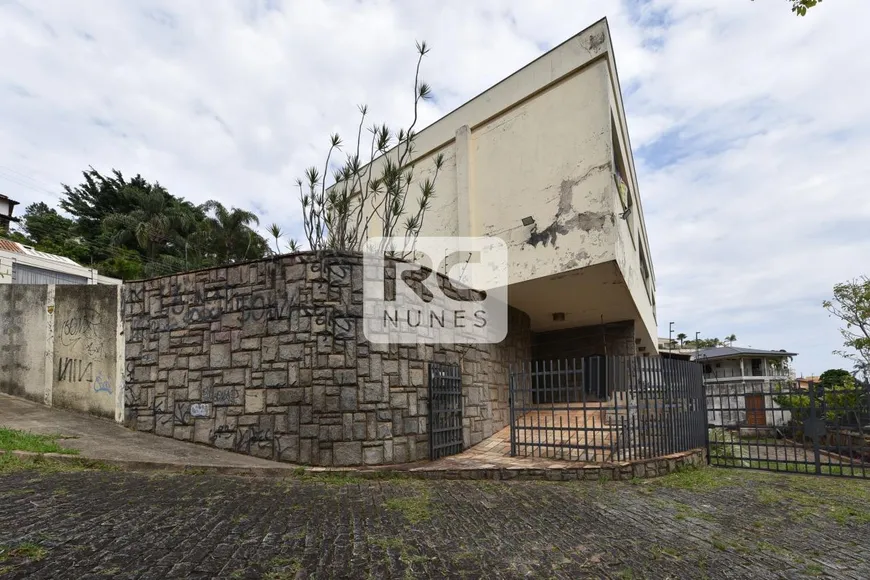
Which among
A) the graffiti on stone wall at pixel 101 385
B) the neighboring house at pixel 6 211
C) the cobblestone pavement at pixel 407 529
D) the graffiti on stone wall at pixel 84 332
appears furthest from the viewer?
A: the neighboring house at pixel 6 211

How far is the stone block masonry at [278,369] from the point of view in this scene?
671cm

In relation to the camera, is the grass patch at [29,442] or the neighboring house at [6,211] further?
the neighboring house at [6,211]

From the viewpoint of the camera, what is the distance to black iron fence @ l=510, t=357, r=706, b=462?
6.98m

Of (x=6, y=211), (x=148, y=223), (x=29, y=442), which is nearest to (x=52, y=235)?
(x=6, y=211)

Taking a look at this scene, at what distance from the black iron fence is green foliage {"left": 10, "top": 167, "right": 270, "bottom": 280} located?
773 inches

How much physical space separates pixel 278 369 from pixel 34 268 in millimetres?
14050

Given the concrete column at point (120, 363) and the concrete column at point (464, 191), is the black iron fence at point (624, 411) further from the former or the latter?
the concrete column at point (120, 363)

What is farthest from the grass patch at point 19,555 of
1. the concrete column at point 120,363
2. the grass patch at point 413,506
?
the concrete column at point 120,363

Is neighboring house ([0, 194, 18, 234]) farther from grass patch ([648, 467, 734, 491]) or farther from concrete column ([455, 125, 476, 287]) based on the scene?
grass patch ([648, 467, 734, 491])

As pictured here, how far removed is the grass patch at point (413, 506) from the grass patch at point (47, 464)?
366cm

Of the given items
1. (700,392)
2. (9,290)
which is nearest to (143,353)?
(9,290)

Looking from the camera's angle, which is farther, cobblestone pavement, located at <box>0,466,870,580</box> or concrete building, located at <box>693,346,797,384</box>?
concrete building, located at <box>693,346,797,384</box>

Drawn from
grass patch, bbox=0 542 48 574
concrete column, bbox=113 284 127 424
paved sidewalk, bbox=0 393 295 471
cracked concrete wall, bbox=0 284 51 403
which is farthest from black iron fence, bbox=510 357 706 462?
cracked concrete wall, bbox=0 284 51 403

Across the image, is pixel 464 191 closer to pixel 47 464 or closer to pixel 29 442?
pixel 47 464
